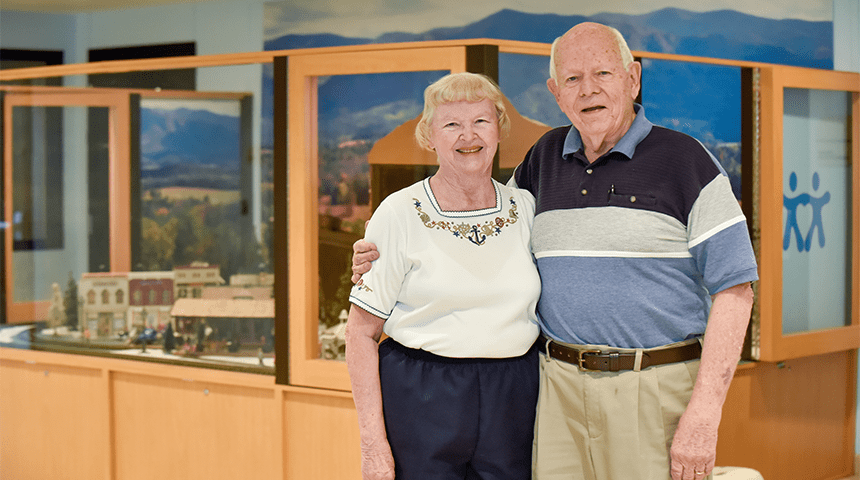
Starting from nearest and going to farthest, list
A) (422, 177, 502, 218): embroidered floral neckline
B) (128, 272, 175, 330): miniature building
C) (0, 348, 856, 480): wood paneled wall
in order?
(422, 177, 502, 218): embroidered floral neckline → (0, 348, 856, 480): wood paneled wall → (128, 272, 175, 330): miniature building

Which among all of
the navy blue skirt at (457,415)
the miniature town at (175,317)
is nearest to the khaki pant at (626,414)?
the navy blue skirt at (457,415)

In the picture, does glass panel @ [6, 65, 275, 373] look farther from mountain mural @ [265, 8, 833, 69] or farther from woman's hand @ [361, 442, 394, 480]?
mountain mural @ [265, 8, 833, 69]

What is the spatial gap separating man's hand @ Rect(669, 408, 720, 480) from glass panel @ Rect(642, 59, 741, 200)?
166 cm

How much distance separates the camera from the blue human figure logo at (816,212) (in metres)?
3.24

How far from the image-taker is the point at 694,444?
1.45m

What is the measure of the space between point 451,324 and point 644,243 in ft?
1.64

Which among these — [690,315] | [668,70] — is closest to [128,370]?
[690,315]

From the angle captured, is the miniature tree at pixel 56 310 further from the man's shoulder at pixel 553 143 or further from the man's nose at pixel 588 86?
the man's nose at pixel 588 86

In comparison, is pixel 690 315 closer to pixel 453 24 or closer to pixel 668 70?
pixel 668 70

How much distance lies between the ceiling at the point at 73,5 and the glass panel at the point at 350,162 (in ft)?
8.68

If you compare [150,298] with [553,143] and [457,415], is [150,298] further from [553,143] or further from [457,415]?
[553,143]

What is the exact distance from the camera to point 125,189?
10.7ft

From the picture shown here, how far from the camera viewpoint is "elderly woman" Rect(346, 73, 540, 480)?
1561 mm

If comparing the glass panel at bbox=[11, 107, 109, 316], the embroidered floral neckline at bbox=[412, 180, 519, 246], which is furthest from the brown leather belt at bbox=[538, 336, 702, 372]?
the glass panel at bbox=[11, 107, 109, 316]
